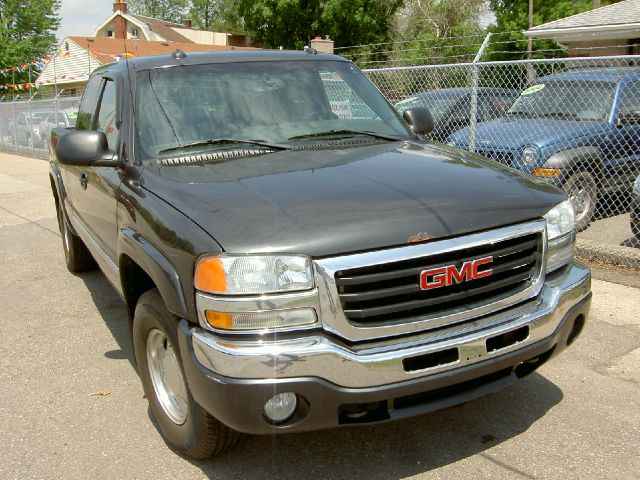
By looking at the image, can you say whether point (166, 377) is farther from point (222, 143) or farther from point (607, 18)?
point (607, 18)

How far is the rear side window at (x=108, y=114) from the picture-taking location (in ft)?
13.8

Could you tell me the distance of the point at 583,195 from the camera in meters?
7.57

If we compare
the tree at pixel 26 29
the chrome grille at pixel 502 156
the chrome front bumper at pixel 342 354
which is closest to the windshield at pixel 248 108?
the chrome front bumper at pixel 342 354

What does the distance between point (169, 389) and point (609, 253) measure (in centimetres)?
455

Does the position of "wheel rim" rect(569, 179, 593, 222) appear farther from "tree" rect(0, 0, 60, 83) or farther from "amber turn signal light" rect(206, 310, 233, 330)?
"tree" rect(0, 0, 60, 83)

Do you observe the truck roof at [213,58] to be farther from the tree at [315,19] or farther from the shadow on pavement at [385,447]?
the tree at [315,19]

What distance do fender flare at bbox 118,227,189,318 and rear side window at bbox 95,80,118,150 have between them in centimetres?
97

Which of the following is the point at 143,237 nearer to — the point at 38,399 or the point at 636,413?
the point at 38,399

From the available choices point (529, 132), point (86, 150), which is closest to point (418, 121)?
point (86, 150)

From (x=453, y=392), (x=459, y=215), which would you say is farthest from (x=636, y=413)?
(x=459, y=215)

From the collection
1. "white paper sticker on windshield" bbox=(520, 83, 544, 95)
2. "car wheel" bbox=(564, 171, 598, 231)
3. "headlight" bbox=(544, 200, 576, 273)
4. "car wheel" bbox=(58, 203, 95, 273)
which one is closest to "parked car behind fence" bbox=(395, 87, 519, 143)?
"white paper sticker on windshield" bbox=(520, 83, 544, 95)

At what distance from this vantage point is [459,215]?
113 inches

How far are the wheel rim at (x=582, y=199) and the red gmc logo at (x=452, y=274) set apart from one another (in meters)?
5.09

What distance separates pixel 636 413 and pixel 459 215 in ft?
5.58
